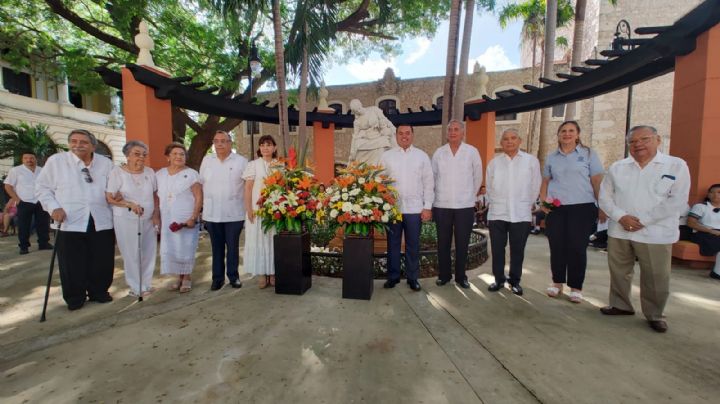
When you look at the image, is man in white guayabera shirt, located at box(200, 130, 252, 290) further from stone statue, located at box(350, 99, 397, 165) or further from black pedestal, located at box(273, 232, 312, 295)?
stone statue, located at box(350, 99, 397, 165)

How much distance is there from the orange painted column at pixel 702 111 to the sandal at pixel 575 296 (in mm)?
3251

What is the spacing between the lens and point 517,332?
282cm

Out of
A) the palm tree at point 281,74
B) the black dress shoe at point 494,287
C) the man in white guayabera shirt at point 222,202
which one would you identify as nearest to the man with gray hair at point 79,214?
the man in white guayabera shirt at point 222,202

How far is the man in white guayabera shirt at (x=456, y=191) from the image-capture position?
393cm

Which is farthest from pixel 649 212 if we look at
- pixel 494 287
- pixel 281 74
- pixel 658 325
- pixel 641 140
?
pixel 281 74

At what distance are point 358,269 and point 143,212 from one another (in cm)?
272

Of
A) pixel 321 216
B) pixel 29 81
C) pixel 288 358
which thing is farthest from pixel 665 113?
pixel 29 81

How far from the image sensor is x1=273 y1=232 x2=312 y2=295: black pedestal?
150 inches

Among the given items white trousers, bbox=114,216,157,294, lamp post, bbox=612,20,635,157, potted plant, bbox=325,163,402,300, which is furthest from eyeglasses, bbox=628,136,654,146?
white trousers, bbox=114,216,157,294

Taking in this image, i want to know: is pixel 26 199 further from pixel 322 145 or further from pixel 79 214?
pixel 322 145

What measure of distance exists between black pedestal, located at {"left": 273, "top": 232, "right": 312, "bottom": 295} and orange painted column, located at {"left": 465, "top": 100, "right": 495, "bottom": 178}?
21.5 feet

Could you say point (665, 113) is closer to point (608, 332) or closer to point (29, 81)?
point (608, 332)

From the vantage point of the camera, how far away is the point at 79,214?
3.47m

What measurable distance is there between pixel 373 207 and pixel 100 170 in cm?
323
